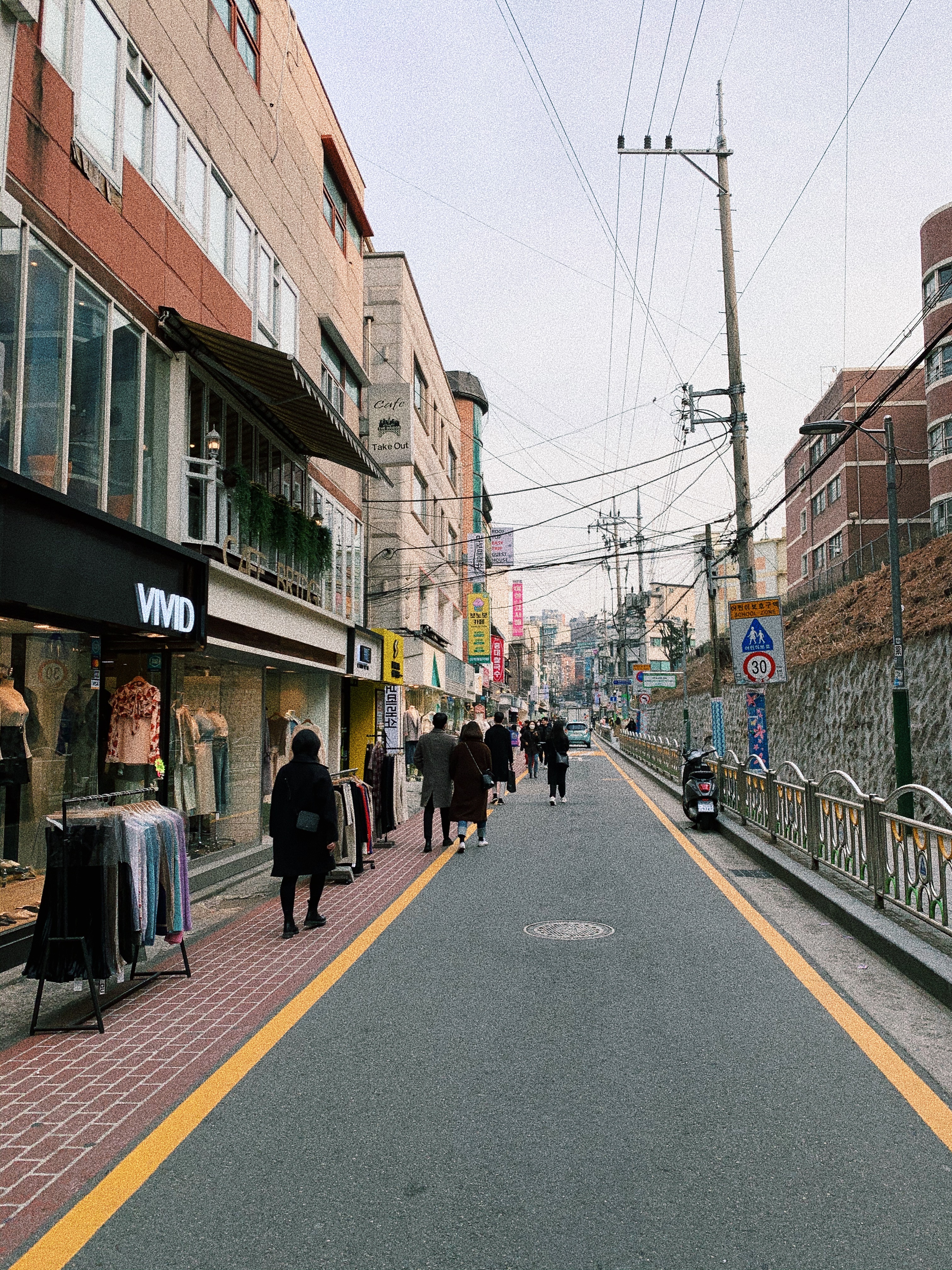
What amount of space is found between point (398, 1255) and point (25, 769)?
5.96m

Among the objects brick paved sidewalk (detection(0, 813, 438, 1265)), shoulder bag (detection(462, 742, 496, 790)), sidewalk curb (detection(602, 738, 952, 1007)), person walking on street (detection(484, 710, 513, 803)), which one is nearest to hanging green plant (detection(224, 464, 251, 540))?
shoulder bag (detection(462, 742, 496, 790))

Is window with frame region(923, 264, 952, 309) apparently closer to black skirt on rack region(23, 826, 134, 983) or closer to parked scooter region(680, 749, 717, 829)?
parked scooter region(680, 749, 717, 829)

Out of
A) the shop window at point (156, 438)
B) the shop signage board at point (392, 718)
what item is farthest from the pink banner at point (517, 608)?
the shop window at point (156, 438)

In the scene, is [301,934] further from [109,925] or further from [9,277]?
[9,277]

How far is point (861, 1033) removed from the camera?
16.9 ft

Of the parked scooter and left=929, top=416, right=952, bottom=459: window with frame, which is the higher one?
left=929, top=416, right=952, bottom=459: window with frame

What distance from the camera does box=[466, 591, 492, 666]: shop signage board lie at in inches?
1865

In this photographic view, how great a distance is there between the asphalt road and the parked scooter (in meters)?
8.24

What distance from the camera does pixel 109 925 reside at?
5.66m

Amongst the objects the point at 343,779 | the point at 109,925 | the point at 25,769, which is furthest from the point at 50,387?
the point at 343,779

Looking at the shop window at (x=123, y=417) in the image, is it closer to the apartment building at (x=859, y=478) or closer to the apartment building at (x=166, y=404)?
the apartment building at (x=166, y=404)

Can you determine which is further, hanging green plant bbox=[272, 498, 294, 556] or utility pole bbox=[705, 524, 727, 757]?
utility pole bbox=[705, 524, 727, 757]

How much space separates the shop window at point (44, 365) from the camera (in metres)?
7.46

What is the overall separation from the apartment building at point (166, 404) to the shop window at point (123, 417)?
27 millimetres
